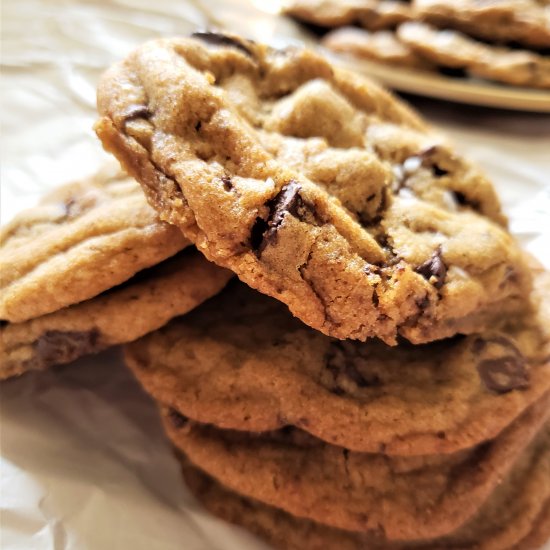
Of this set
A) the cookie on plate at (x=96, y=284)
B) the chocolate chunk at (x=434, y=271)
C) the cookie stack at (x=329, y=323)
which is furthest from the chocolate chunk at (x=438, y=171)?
the cookie on plate at (x=96, y=284)

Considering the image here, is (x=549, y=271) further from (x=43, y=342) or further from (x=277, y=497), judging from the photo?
(x=43, y=342)

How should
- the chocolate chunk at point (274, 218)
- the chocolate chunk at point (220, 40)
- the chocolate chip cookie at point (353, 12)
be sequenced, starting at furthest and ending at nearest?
the chocolate chip cookie at point (353, 12) < the chocolate chunk at point (220, 40) < the chocolate chunk at point (274, 218)

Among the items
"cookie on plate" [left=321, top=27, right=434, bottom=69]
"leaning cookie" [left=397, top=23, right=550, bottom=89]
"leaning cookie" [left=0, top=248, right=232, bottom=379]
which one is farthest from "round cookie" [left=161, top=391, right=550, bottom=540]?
"cookie on plate" [left=321, top=27, right=434, bottom=69]

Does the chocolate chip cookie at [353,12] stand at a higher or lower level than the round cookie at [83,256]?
lower

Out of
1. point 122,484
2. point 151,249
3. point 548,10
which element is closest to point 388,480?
point 122,484

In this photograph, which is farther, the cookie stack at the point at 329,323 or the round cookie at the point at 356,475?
the round cookie at the point at 356,475

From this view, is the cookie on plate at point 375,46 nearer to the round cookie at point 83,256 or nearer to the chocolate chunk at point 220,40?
the chocolate chunk at point 220,40

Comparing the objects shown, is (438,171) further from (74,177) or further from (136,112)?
(74,177)
